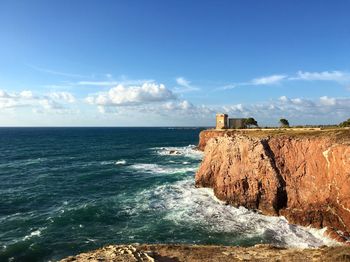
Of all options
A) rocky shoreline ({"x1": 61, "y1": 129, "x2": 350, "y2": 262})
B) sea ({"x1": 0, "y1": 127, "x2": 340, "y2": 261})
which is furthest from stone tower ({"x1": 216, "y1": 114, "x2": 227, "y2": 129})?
rocky shoreline ({"x1": 61, "y1": 129, "x2": 350, "y2": 262})

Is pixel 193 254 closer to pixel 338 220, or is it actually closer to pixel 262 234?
pixel 262 234

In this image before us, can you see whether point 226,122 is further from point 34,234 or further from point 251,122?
point 34,234

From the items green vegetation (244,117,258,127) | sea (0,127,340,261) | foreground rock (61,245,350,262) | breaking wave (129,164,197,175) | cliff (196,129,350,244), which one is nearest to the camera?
foreground rock (61,245,350,262)

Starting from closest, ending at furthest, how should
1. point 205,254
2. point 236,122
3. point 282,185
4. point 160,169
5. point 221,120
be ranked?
1. point 205,254
2. point 282,185
3. point 160,169
4. point 221,120
5. point 236,122

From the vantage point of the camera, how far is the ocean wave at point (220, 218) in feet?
117

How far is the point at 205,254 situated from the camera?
83.7ft

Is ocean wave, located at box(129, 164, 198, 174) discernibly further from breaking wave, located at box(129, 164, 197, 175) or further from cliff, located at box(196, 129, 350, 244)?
cliff, located at box(196, 129, 350, 244)

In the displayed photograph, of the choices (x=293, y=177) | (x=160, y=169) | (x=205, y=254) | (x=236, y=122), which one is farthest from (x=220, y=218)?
(x=236, y=122)

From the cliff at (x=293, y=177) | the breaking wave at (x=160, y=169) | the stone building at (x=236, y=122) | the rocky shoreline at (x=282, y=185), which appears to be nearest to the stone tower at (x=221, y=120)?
the stone building at (x=236, y=122)

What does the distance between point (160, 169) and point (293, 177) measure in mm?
38451

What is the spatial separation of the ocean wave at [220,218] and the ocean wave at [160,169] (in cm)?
1738

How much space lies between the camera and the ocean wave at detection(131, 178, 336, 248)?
35.5 meters

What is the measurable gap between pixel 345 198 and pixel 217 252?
765 inches

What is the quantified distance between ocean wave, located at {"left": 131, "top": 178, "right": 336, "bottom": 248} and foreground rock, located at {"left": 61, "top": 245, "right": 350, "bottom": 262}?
8.96m
